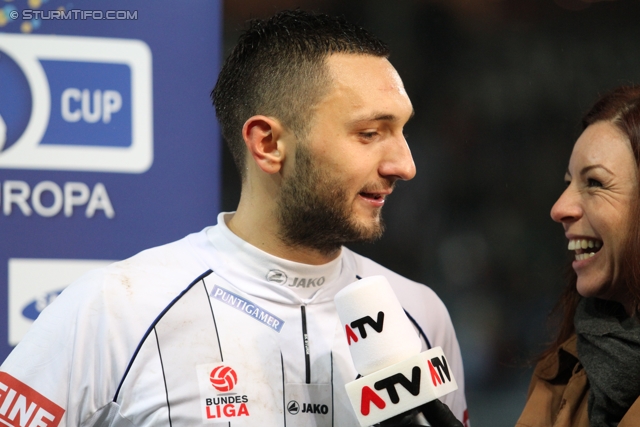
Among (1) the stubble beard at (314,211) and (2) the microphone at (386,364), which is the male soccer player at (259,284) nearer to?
(1) the stubble beard at (314,211)

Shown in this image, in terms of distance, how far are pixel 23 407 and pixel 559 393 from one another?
1.13 metres

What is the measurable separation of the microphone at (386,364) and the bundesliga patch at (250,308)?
264mm

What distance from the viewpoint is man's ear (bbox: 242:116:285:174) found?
5.07 ft

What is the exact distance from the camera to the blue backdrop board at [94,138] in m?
1.82

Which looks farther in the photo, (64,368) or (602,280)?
(602,280)

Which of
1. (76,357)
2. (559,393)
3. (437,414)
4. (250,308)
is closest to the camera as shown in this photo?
(437,414)

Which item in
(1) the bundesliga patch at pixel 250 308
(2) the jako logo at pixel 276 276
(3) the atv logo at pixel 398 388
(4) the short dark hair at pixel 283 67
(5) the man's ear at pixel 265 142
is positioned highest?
(4) the short dark hair at pixel 283 67

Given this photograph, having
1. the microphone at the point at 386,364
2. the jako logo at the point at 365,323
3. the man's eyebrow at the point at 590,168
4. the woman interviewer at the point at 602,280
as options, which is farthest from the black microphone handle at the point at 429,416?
the man's eyebrow at the point at 590,168

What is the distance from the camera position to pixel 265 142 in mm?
1561

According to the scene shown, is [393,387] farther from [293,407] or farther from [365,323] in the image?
[293,407]

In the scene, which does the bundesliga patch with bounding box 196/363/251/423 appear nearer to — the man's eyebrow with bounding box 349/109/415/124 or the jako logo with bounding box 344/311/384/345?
the jako logo with bounding box 344/311/384/345

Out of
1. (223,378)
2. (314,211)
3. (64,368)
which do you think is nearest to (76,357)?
(64,368)

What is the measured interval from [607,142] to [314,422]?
32.9 inches

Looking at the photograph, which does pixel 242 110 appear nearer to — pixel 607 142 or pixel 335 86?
pixel 335 86
